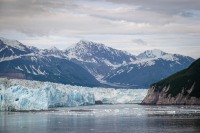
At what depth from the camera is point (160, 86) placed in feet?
631

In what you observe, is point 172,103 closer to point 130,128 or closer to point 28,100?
point 28,100

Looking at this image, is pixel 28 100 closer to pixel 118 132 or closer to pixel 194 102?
pixel 118 132

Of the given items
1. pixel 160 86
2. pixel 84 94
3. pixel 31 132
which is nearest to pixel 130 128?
pixel 31 132

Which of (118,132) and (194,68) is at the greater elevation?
(194,68)

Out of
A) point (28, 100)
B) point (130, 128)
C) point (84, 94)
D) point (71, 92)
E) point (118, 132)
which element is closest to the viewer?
point (118, 132)

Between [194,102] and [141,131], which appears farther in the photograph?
[194,102]

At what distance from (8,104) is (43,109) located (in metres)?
9.86

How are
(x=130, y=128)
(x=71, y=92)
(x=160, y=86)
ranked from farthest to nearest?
(x=160, y=86)
(x=71, y=92)
(x=130, y=128)

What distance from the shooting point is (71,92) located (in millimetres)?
161000

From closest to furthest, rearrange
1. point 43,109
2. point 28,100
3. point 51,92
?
point 28,100
point 43,109
point 51,92

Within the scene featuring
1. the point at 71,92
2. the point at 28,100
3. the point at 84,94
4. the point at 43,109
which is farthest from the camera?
the point at 84,94

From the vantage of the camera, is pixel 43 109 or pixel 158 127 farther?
pixel 43 109

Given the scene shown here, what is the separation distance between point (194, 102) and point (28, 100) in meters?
66.6

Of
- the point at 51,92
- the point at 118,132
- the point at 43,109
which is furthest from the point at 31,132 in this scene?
the point at 51,92
